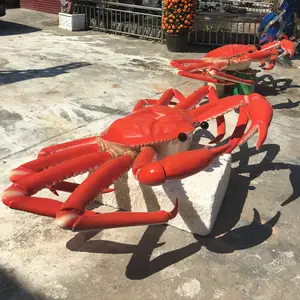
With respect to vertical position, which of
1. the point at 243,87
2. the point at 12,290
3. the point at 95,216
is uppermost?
the point at 243,87

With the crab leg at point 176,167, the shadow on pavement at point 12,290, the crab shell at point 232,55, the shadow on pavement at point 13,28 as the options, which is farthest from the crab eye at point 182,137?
the shadow on pavement at point 13,28

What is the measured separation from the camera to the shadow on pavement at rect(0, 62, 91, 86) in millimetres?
6688

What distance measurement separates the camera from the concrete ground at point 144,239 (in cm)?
262

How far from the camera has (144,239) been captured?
120 inches

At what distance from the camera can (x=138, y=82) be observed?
6.85 metres

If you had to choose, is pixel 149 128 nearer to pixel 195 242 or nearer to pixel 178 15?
pixel 195 242

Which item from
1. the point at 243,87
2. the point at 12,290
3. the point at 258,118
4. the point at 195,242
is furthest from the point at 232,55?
the point at 12,290

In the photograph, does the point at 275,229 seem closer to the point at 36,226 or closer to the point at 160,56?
the point at 36,226

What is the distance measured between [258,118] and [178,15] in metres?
6.18

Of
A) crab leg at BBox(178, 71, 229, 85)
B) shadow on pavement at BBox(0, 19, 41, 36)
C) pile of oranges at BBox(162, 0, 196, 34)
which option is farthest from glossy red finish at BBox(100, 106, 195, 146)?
shadow on pavement at BBox(0, 19, 41, 36)

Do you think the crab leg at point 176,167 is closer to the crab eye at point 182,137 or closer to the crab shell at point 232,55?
the crab eye at point 182,137

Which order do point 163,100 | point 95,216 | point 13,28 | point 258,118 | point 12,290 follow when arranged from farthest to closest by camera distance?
point 13,28 < point 163,100 < point 258,118 < point 12,290 < point 95,216

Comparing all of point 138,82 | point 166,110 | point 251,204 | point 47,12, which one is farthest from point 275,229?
point 47,12

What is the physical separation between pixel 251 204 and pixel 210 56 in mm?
3097
